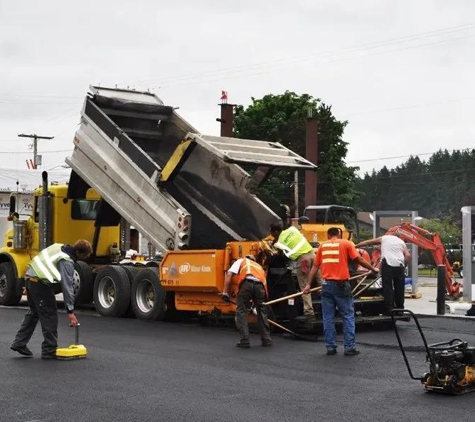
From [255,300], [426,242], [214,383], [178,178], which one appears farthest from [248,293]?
[426,242]

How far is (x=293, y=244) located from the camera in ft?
44.9

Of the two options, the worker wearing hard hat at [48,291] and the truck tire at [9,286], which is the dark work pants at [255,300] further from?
the truck tire at [9,286]

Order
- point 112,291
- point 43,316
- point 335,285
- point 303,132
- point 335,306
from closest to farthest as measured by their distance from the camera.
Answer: point 43,316 < point 335,285 < point 335,306 < point 112,291 < point 303,132

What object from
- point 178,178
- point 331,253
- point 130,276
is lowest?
point 130,276

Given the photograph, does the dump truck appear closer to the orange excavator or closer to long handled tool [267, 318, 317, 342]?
long handled tool [267, 318, 317, 342]

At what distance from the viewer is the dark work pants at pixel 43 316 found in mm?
10531

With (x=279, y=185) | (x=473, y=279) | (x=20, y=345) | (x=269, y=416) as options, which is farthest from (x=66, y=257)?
(x=279, y=185)

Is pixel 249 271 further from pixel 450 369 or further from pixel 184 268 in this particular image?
pixel 450 369

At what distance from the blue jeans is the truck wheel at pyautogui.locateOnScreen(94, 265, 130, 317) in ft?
17.3

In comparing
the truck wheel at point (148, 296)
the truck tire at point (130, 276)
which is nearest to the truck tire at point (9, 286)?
the truck tire at point (130, 276)

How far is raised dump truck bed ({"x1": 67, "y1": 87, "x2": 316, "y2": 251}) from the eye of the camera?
14875 mm

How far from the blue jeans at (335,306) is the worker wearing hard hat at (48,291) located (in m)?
Result: 3.13

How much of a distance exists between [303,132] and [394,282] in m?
30.9

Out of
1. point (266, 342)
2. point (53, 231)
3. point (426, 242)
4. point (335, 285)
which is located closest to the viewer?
point (335, 285)
